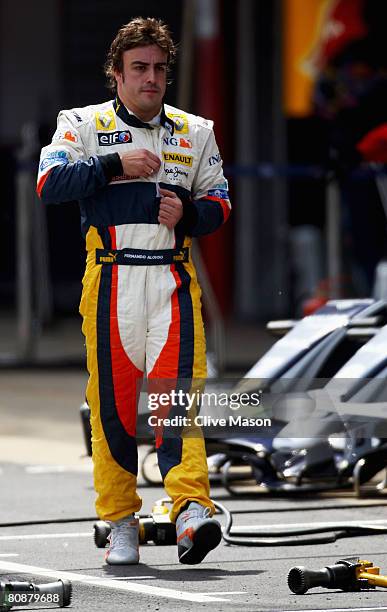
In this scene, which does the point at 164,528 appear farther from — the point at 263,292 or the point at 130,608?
the point at 263,292

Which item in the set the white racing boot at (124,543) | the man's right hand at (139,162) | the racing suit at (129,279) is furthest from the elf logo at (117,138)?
the white racing boot at (124,543)

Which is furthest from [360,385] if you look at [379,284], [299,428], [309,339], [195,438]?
[379,284]

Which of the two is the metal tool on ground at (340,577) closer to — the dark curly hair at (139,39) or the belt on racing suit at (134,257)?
the belt on racing suit at (134,257)

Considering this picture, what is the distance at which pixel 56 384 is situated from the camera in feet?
49.4

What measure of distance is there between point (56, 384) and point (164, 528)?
7607mm

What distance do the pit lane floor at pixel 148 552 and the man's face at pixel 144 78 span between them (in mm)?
1797

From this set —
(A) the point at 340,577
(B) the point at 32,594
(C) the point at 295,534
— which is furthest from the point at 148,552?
(B) the point at 32,594

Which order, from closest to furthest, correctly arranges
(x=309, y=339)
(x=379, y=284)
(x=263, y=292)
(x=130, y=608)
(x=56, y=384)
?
(x=130, y=608) < (x=309, y=339) < (x=379, y=284) < (x=56, y=384) < (x=263, y=292)

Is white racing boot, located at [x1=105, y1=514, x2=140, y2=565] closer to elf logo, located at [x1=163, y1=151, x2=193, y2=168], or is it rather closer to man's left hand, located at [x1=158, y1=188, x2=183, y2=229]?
man's left hand, located at [x1=158, y1=188, x2=183, y2=229]

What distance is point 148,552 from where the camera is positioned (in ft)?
24.7

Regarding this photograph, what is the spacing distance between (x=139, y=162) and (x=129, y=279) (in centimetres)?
46

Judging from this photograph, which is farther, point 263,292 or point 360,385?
point 263,292

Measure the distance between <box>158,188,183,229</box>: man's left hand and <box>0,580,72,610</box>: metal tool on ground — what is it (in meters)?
1.66

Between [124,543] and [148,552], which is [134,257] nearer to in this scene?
[124,543]
